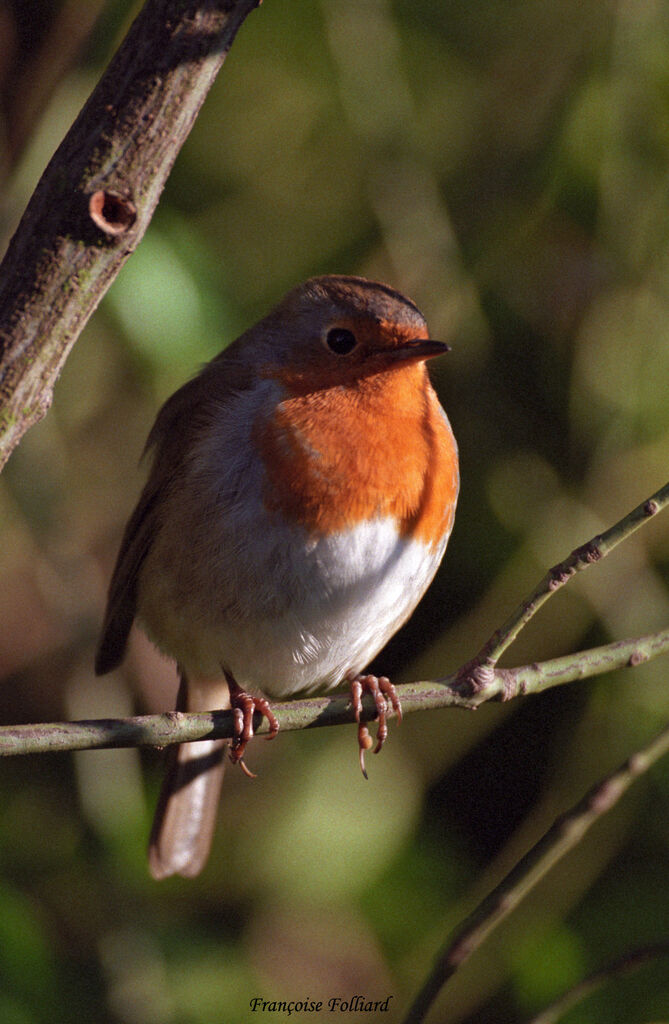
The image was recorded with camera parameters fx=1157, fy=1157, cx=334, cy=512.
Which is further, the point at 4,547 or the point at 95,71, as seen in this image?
the point at 4,547

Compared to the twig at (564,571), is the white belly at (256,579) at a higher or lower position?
higher

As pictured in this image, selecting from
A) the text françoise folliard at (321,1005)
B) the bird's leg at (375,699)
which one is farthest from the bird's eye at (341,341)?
the text françoise folliard at (321,1005)

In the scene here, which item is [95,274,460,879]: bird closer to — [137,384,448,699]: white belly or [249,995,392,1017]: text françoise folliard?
[137,384,448,699]: white belly

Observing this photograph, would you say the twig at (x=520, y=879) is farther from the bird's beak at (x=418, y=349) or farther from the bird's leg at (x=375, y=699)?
the bird's beak at (x=418, y=349)

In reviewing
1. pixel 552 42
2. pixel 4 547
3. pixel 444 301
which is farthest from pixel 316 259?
pixel 4 547

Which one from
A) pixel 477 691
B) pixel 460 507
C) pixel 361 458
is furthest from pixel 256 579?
pixel 460 507

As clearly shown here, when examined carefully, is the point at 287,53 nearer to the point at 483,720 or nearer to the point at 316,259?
the point at 316,259
